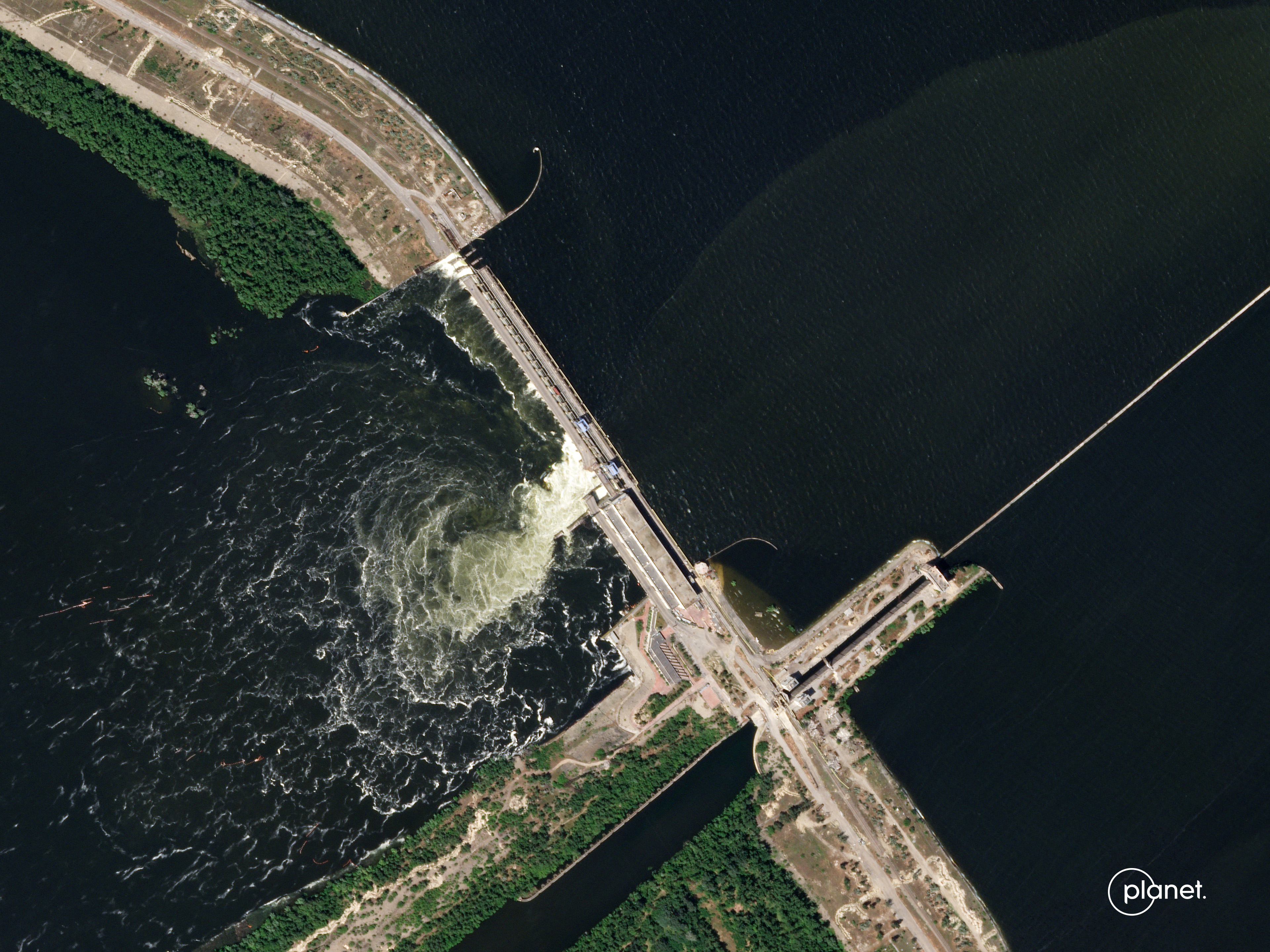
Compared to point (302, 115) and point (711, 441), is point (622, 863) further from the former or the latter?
point (302, 115)

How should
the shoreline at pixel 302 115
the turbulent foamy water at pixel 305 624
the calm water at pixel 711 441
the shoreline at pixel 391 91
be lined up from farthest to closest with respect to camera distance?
the shoreline at pixel 391 91
the shoreline at pixel 302 115
the calm water at pixel 711 441
the turbulent foamy water at pixel 305 624

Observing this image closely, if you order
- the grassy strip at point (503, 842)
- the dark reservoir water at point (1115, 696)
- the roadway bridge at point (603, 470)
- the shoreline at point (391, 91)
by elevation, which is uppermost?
the shoreline at point (391, 91)

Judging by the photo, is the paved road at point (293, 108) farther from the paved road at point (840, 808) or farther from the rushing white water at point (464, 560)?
the paved road at point (840, 808)

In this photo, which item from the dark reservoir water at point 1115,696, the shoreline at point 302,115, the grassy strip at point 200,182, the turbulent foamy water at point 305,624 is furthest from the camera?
the shoreline at point 302,115

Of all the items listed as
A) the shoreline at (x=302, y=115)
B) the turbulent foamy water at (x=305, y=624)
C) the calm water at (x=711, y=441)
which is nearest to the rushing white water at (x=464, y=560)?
the turbulent foamy water at (x=305, y=624)

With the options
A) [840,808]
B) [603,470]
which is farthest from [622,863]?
[603,470]

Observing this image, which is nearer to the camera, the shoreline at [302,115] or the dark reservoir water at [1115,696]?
the dark reservoir water at [1115,696]
